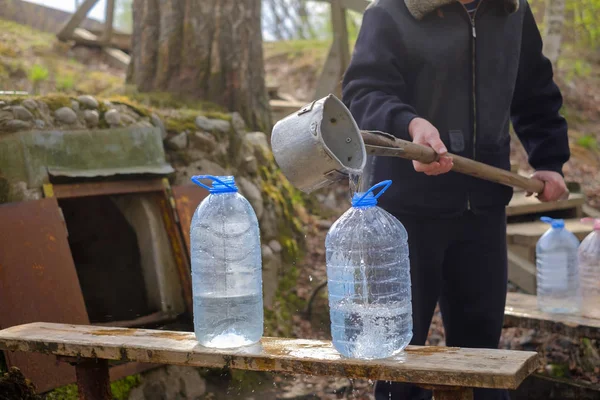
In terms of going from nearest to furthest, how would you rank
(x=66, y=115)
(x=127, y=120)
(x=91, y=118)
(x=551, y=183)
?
(x=551, y=183) < (x=66, y=115) < (x=91, y=118) < (x=127, y=120)

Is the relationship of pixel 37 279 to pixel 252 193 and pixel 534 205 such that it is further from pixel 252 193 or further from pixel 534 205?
pixel 534 205

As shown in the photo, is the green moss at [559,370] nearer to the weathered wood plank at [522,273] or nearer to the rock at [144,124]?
the weathered wood plank at [522,273]

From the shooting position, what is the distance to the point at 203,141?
5723 millimetres

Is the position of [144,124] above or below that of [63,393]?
above

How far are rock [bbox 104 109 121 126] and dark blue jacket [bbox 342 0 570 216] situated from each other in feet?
7.73

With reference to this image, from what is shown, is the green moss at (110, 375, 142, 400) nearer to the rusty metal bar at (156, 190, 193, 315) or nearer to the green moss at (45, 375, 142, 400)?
the green moss at (45, 375, 142, 400)

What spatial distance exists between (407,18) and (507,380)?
5.40 ft

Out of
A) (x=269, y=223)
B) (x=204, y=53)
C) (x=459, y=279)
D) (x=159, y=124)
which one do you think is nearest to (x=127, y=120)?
(x=159, y=124)

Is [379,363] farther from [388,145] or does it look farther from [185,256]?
[185,256]

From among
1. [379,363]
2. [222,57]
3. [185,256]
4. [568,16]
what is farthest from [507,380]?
[568,16]

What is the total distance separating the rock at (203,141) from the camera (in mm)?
5676

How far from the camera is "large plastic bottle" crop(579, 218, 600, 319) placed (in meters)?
4.51

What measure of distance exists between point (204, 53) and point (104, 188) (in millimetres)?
2345

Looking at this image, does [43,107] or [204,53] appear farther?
[204,53]
